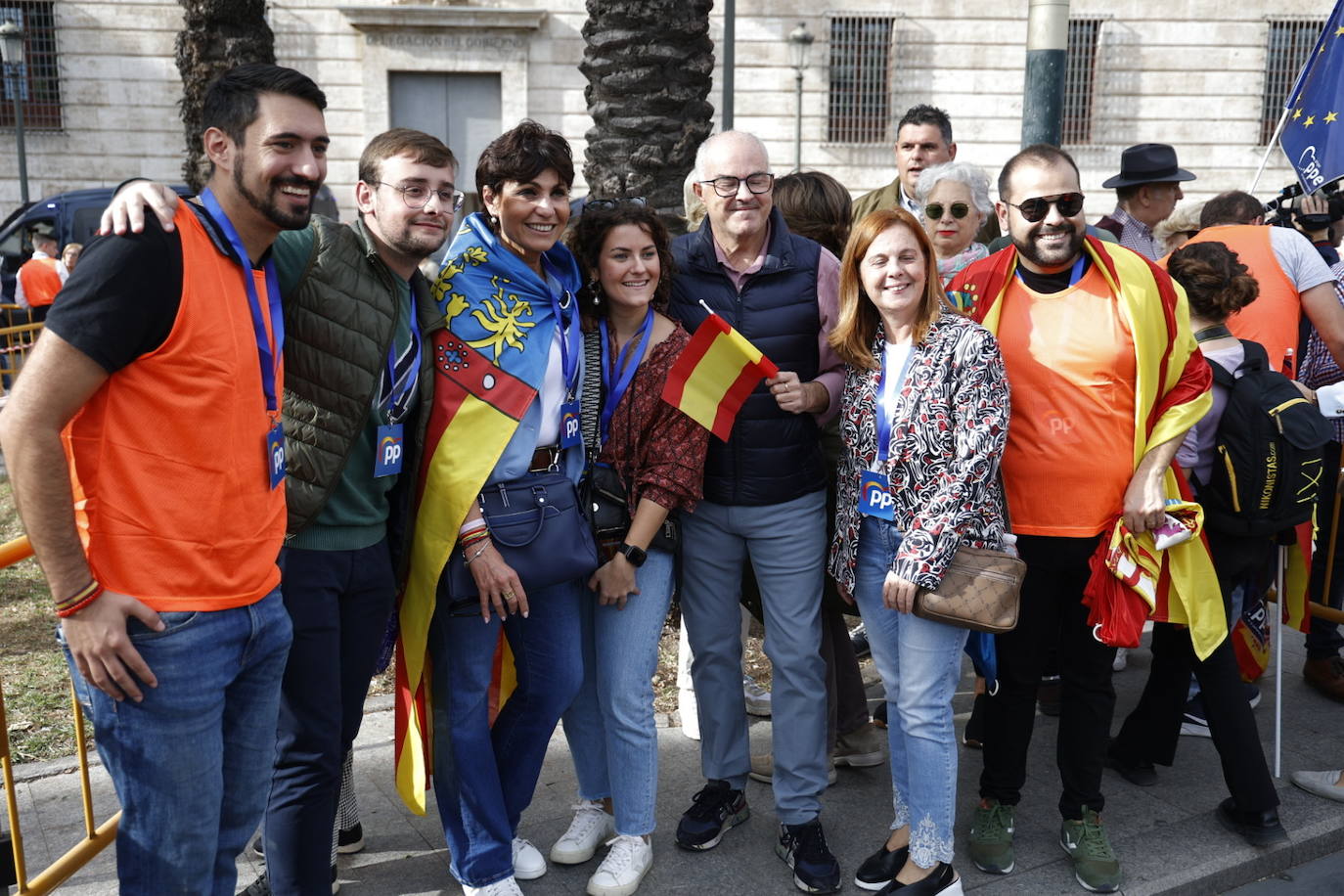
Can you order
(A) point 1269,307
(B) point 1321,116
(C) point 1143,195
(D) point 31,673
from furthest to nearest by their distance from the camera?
(B) point 1321,116
(C) point 1143,195
(D) point 31,673
(A) point 1269,307

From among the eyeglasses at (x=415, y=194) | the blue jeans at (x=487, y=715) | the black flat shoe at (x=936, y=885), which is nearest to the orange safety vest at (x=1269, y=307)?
the black flat shoe at (x=936, y=885)

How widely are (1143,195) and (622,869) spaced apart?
4011 mm

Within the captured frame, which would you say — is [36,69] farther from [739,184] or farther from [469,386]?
[469,386]

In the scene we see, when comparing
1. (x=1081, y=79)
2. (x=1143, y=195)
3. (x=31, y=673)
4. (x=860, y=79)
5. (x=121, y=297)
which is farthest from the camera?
(x=1081, y=79)

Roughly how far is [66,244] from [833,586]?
1350 centimetres

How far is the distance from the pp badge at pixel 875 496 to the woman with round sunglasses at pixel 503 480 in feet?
2.70

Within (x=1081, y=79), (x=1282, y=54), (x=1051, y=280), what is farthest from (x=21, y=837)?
(x=1282, y=54)

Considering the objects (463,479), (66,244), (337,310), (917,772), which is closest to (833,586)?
(917,772)

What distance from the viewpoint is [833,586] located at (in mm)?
3861

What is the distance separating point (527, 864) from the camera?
3.47 meters

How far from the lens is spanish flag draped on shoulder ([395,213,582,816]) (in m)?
3.08

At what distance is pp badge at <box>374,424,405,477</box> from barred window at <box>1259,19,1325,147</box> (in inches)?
905

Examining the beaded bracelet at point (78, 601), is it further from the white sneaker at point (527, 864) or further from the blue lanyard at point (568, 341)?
the white sneaker at point (527, 864)

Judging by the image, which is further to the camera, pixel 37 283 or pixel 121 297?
pixel 37 283
